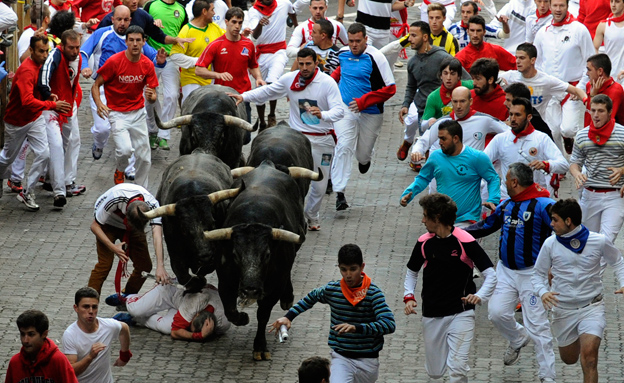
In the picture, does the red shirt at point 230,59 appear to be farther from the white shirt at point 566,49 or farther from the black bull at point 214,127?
the white shirt at point 566,49

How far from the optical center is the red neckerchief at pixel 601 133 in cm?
1091

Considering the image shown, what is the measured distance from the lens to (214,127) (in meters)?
13.2

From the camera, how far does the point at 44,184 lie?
593 inches

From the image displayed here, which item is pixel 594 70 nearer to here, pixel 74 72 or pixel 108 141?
pixel 74 72

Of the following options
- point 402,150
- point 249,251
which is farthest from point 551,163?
point 402,150

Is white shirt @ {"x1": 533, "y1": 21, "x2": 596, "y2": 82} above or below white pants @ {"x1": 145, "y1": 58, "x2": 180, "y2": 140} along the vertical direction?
above

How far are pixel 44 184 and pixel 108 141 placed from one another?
2412mm

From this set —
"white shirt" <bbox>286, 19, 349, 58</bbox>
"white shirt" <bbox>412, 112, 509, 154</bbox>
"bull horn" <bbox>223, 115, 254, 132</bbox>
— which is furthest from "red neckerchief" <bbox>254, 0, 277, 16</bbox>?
"white shirt" <bbox>412, 112, 509, 154</bbox>

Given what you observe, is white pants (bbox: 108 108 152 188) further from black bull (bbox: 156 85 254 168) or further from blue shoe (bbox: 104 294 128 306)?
blue shoe (bbox: 104 294 128 306)

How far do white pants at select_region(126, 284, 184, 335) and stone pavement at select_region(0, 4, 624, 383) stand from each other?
0.12m

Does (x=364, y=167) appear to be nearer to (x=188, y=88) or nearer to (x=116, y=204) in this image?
(x=188, y=88)

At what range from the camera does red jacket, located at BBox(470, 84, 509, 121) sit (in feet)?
41.4

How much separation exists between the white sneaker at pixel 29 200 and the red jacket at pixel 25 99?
1027 mm

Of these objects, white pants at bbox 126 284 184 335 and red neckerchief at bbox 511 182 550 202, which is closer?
red neckerchief at bbox 511 182 550 202
